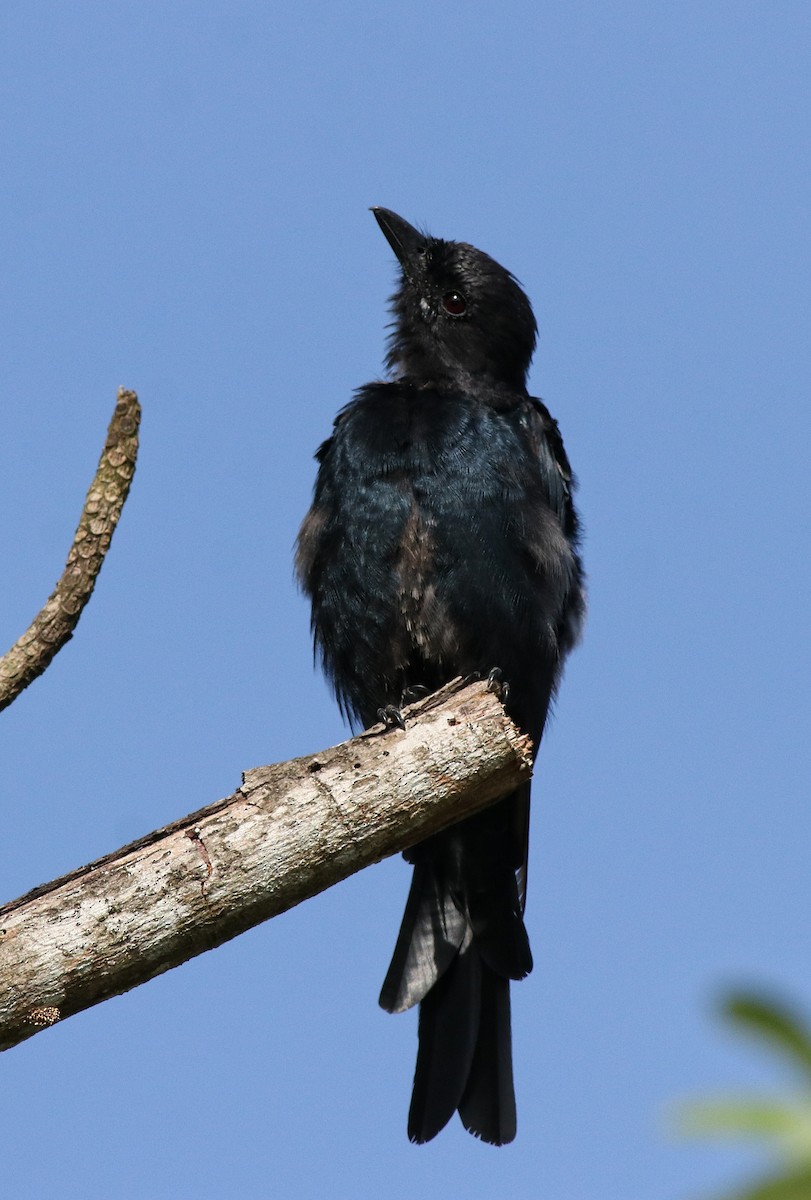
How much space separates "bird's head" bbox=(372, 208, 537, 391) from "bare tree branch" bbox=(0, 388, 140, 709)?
2.94 meters

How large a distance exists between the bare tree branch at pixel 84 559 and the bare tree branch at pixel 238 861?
1.92 ft

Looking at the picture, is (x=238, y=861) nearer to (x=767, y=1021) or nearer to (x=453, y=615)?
(x=453, y=615)

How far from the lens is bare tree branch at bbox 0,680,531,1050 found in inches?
131

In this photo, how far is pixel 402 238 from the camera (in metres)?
6.43

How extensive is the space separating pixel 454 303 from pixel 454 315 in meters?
0.07

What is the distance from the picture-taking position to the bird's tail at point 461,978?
4.93 m

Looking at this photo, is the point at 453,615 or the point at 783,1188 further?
the point at 453,615

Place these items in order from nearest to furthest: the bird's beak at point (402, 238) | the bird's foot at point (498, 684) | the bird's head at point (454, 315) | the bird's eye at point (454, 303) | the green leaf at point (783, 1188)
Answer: the green leaf at point (783, 1188)
the bird's foot at point (498, 684)
the bird's head at point (454, 315)
the bird's eye at point (454, 303)
the bird's beak at point (402, 238)

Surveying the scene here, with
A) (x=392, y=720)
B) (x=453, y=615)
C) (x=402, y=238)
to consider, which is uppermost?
(x=402, y=238)

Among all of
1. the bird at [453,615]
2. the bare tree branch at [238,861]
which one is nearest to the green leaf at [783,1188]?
the bare tree branch at [238,861]

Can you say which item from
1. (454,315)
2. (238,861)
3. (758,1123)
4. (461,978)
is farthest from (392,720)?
(758,1123)

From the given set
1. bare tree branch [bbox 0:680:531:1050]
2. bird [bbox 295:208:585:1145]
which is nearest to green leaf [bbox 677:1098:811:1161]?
bare tree branch [bbox 0:680:531:1050]

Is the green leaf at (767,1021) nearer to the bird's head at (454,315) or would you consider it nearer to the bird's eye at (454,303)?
the bird's head at (454,315)

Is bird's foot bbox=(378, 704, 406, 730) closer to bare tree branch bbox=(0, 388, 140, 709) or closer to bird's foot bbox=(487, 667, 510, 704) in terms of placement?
Answer: bird's foot bbox=(487, 667, 510, 704)
